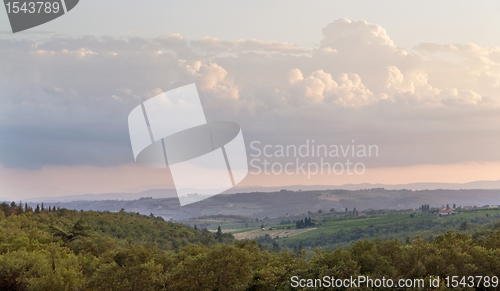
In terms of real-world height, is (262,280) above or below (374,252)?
below

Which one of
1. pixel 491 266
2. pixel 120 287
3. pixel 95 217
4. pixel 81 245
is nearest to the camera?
pixel 491 266

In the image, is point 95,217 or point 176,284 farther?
point 95,217

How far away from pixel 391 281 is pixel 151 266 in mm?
22834

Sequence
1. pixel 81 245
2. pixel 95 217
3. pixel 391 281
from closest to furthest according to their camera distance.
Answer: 1. pixel 391 281
2. pixel 81 245
3. pixel 95 217

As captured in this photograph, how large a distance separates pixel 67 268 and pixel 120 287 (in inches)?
537

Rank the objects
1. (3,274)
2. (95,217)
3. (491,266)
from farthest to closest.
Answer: (95,217)
(3,274)
(491,266)

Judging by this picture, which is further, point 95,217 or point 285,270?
point 95,217

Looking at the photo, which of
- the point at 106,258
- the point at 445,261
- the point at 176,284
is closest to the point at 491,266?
the point at 445,261

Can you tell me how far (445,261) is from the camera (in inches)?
1522

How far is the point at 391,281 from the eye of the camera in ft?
120

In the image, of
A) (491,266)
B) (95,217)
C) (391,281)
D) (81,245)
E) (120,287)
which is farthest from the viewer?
(95,217)

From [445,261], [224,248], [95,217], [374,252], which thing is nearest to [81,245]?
[224,248]

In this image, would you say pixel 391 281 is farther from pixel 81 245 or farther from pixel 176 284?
pixel 81 245

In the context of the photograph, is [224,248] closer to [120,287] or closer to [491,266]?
[120,287]
